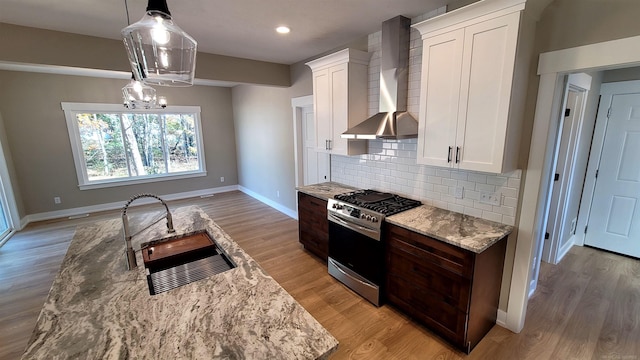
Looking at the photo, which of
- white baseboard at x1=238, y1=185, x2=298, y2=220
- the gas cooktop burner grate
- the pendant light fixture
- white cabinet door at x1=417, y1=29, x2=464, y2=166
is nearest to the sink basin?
the pendant light fixture

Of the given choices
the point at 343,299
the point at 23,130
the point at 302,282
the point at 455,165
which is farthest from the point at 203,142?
the point at 455,165

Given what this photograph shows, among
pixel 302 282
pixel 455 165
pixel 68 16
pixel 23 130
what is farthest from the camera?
pixel 23 130

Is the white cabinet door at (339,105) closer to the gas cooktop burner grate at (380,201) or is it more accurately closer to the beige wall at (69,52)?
the gas cooktop burner grate at (380,201)

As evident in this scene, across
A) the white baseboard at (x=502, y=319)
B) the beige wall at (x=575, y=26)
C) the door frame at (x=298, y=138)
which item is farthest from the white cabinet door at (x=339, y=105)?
the white baseboard at (x=502, y=319)

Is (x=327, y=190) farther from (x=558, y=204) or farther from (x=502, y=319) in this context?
(x=558, y=204)

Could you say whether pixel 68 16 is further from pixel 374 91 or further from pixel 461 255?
pixel 461 255

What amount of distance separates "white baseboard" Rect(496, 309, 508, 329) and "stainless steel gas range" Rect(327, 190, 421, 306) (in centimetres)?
101

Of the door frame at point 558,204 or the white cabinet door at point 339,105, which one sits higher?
the white cabinet door at point 339,105

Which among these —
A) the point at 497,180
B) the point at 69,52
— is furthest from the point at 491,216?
the point at 69,52

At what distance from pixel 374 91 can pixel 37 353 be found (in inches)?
125

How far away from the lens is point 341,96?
10.1 feet

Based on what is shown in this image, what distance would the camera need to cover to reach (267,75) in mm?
4320

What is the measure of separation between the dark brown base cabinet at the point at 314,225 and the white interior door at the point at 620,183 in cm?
356

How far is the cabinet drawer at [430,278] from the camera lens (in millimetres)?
1939
